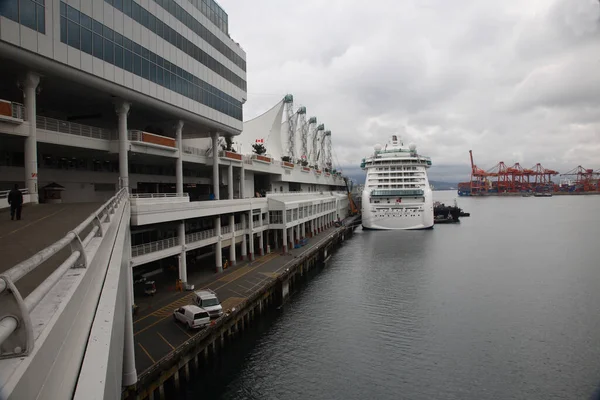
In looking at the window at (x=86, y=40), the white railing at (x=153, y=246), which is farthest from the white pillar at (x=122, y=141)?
the white railing at (x=153, y=246)

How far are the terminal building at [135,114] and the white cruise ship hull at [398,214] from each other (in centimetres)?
2634

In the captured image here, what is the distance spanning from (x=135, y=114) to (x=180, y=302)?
15.7 m

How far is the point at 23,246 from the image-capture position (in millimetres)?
8578

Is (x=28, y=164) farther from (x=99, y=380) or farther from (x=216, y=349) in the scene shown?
(x=99, y=380)

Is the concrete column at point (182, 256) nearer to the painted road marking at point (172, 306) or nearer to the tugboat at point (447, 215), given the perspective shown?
the painted road marking at point (172, 306)

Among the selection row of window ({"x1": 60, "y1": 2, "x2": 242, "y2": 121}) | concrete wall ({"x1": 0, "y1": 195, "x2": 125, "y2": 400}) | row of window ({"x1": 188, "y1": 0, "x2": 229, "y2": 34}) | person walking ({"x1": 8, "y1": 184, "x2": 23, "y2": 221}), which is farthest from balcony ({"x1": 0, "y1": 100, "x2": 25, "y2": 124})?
concrete wall ({"x1": 0, "y1": 195, "x2": 125, "y2": 400})

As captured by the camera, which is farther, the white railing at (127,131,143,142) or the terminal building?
the white railing at (127,131,143,142)

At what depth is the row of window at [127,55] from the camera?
1956 cm

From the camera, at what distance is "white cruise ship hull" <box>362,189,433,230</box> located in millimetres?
65750

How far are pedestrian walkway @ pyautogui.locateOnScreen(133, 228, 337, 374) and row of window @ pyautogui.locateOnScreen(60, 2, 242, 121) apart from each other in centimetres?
1394

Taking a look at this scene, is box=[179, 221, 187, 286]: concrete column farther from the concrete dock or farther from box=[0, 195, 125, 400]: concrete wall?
box=[0, 195, 125, 400]: concrete wall

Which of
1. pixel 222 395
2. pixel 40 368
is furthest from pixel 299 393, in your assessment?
pixel 40 368

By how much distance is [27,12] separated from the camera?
17.3 metres

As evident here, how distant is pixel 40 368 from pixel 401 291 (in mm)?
31014
